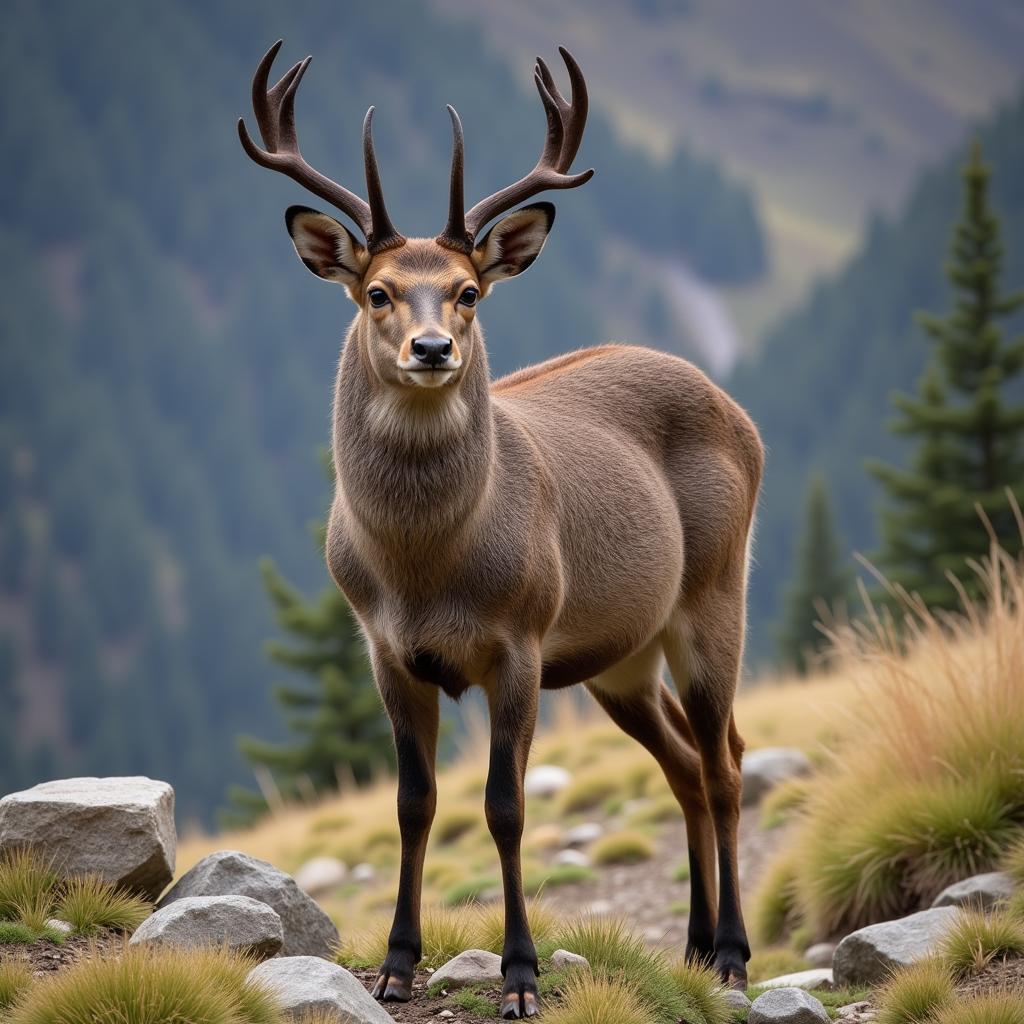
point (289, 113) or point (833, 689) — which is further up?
point (289, 113)

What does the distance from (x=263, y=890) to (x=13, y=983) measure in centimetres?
144

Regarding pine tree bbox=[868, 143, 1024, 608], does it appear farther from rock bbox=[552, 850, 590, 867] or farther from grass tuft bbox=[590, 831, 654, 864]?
grass tuft bbox=[590, 831, 654, 864]

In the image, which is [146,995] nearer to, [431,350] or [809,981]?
[431,350]

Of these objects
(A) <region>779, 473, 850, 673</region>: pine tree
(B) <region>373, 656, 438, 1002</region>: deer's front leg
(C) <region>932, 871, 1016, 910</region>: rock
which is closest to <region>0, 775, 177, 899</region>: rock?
(B) <region>373, 656, 438, 1002</region>: deer's front leg

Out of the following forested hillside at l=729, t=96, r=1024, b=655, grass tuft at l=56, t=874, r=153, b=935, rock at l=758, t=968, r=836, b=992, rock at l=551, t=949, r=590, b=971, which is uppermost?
grass tuft at l=56, t=874, r=153, b=935

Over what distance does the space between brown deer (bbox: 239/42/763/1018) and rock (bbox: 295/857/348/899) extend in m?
5.66

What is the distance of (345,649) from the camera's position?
20.5 m

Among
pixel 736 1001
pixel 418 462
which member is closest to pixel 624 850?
pixel 736 1001

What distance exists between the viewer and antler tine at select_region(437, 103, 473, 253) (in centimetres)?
559

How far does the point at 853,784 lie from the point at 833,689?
17.6ft

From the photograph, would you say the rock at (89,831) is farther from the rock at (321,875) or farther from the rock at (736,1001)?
the rock at (321,875)

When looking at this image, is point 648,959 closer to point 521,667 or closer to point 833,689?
point 521,667

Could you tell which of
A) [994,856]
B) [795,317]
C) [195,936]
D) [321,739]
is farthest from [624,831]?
[795,317]

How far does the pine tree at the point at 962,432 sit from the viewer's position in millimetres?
19578
